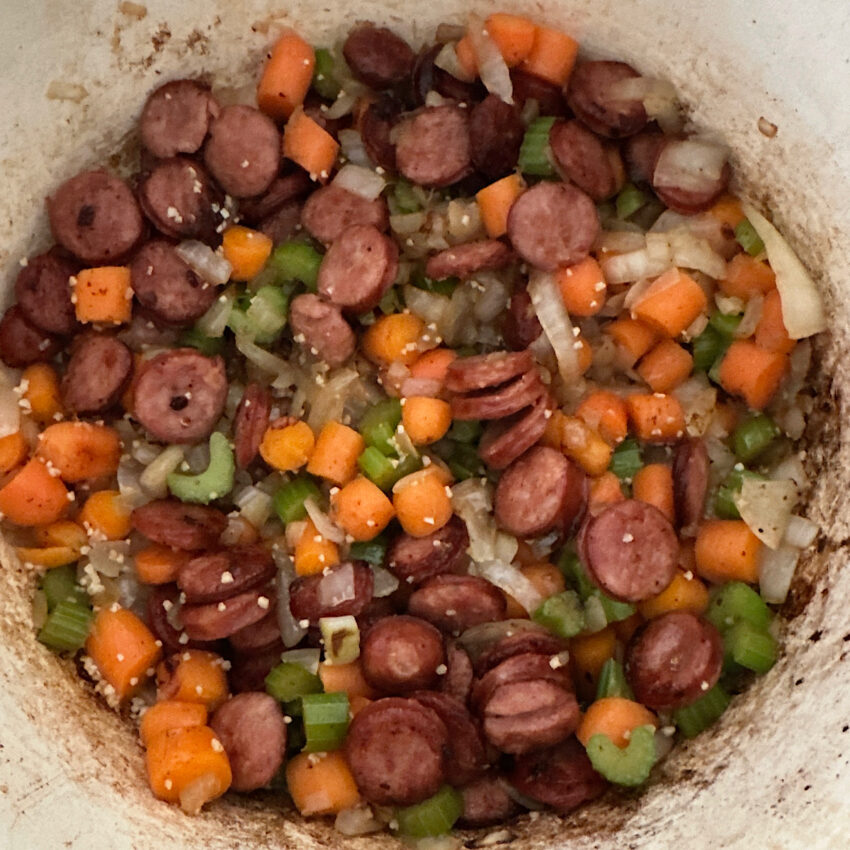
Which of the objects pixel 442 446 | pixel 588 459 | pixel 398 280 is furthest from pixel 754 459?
pixel 398 280

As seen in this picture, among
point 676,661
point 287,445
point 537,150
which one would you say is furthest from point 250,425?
point 676,661

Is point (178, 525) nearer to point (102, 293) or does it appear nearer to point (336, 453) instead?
point (336, 453)

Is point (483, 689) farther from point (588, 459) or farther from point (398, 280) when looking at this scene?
point (398, 280)

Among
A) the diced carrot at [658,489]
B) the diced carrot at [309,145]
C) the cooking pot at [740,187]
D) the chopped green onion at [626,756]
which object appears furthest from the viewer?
the diced carrot at [309,145]

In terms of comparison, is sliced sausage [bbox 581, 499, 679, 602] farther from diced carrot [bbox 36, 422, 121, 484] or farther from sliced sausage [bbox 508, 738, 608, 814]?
diced carrot [bbox 36, 422, 121, 484]

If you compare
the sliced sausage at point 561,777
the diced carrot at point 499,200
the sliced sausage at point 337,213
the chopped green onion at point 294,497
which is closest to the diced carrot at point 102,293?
the sliced sausage at point 337,213

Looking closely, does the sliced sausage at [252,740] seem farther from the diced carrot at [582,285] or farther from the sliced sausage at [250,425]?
the diced carrot at [582,285]
